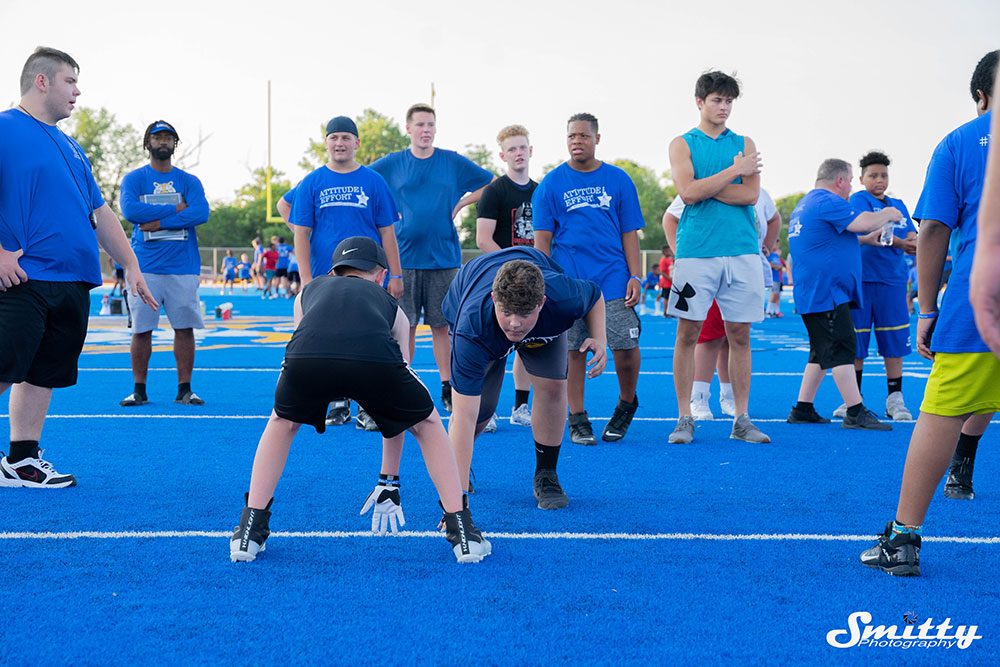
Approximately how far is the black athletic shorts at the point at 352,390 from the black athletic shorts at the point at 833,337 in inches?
166

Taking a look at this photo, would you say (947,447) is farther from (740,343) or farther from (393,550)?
(740,343)

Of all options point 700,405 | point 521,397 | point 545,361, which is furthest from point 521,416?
point 545,361

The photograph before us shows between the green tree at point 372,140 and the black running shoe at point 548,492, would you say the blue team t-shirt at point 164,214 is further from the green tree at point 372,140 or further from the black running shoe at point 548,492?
the green tree at point 372,140

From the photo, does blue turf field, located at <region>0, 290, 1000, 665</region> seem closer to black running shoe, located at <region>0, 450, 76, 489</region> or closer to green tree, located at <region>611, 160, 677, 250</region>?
black running shoe, located at <region>0, 450, 76, 489</region>

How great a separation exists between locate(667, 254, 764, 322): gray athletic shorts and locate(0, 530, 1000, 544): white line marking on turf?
2532mm

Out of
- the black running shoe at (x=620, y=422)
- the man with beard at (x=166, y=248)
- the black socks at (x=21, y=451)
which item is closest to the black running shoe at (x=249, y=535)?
the black socks at (x=21, y=451)

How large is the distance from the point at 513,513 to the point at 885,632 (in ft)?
6.22

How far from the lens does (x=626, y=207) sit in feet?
21.5

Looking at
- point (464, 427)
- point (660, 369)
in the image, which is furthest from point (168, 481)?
point (660, 369)

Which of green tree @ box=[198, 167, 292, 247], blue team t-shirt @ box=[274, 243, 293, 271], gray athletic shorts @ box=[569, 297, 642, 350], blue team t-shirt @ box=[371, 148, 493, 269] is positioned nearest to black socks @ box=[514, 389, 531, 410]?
gray athletic shorts @ box=[569, 297, 642, 350]

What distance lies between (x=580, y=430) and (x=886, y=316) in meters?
2.96

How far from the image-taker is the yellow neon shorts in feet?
10.5

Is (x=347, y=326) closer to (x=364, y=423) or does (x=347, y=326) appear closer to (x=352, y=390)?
(x=352, y=390)

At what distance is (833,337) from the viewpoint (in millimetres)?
6840
